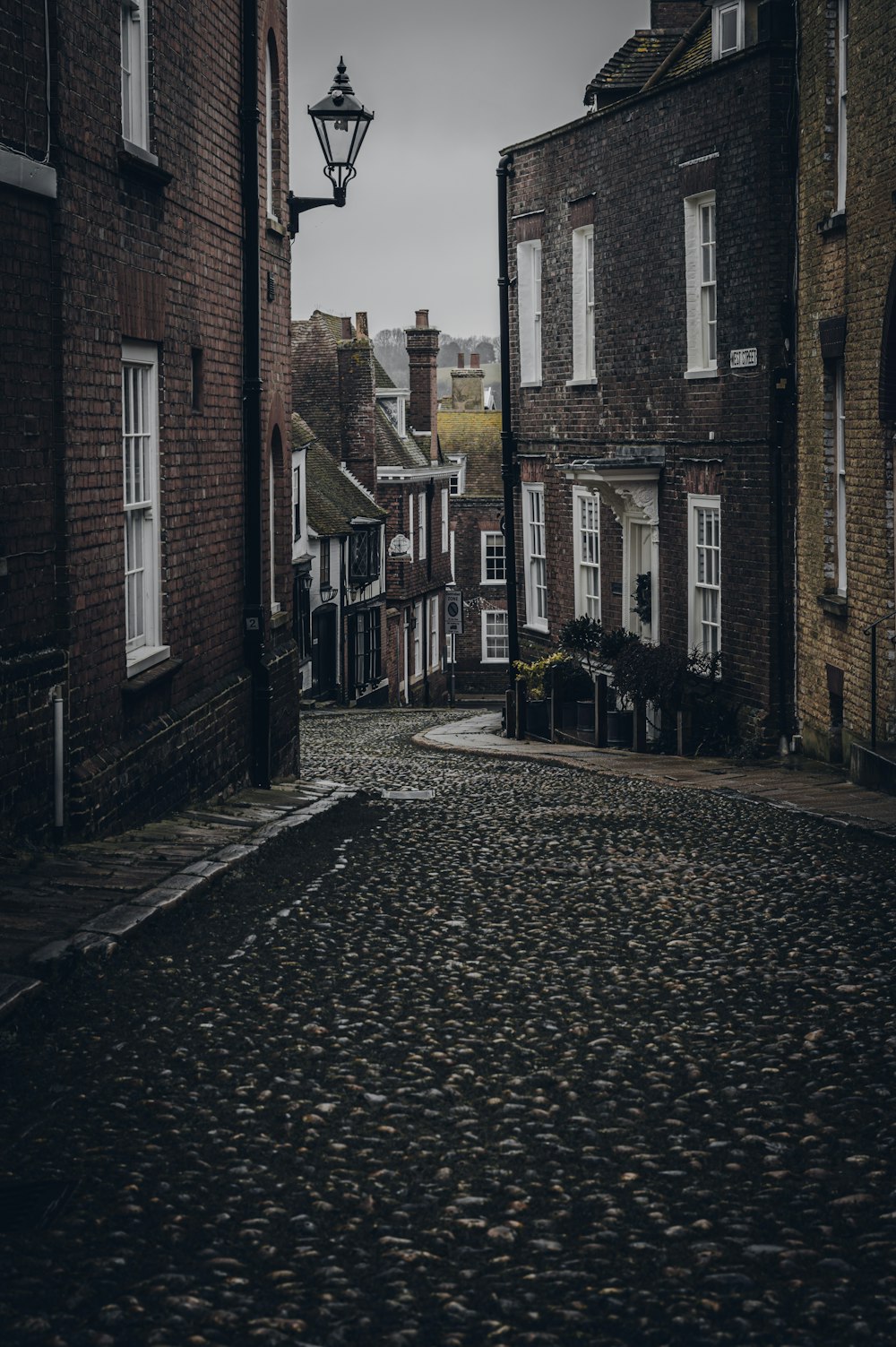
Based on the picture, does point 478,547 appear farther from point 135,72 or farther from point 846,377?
point 135,72

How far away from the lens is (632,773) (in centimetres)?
1650

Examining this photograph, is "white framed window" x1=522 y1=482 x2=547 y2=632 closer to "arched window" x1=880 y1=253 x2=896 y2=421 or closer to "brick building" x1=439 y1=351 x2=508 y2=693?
"arched window" x1=880 y1=253 x2=896 y2=421

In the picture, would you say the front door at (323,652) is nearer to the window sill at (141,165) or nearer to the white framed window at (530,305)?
the white framed window at (530,305)

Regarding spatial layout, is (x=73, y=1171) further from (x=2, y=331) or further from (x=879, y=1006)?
(x=2, y=331)

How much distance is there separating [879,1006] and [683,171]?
47.7ft

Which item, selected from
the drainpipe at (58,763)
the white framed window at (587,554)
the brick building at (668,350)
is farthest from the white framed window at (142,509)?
the white framed window at (587,554)

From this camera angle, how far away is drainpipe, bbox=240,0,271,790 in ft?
44.9

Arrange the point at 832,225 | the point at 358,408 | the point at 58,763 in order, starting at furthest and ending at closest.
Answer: the point at 358,408
the point at 832,225
the point at 58,763

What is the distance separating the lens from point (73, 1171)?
188 inches

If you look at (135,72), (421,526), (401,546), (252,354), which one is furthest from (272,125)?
(421,526)

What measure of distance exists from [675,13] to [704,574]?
9798 mm

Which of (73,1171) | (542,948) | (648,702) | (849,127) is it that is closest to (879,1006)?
(542,948)

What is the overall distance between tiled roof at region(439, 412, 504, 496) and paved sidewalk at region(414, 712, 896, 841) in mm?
37289

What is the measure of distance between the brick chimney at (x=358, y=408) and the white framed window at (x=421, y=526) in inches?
169
